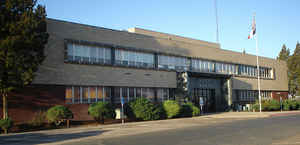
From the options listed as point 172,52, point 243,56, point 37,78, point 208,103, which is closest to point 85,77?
point 37,78

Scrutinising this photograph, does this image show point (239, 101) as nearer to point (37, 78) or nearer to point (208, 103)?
point (208, 103)

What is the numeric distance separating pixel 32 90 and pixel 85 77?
512 cm

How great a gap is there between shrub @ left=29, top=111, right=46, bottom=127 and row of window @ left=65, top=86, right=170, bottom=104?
3110mm

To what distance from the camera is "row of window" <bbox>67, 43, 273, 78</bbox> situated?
1130 inches

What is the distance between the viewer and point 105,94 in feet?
98.5

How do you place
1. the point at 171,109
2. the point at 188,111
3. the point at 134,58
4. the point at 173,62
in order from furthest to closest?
the point at 173,62 → the point at 188,111 → the point at 134,58 → the point at 171,109

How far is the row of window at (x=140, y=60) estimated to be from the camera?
28695 millimetres

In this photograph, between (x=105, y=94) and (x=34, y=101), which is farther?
(x=105, y=94)

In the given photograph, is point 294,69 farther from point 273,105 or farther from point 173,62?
point 173,62

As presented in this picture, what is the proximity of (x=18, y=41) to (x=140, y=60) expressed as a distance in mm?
15727

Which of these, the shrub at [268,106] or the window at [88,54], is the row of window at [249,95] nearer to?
the shrub at [268,106]

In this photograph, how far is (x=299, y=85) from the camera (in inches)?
3236

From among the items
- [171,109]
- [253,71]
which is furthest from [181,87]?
[253,71]

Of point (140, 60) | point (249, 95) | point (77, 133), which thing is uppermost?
point (140, 60)
